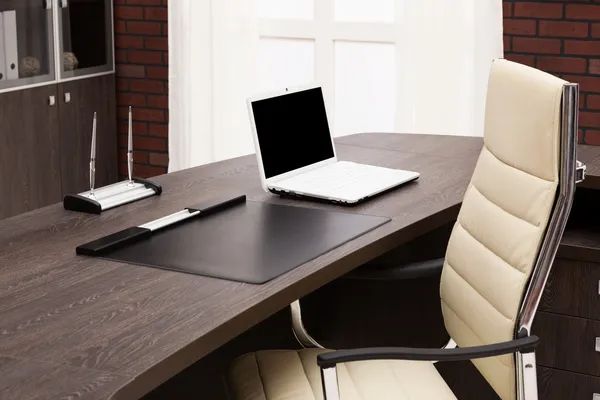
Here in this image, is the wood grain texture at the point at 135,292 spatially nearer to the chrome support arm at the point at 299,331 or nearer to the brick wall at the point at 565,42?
the chrome support arm at the point at 299,331

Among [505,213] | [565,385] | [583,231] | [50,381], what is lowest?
[565,385]

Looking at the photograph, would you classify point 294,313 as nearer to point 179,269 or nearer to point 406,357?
point 179,269

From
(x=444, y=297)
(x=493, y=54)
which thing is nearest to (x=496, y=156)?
(x=444, y=297)

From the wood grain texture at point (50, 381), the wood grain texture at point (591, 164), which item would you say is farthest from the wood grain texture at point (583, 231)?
the wood grain texture at point (50, 381)

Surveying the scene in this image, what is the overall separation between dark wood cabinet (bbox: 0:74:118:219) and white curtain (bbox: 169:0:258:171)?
394 mm

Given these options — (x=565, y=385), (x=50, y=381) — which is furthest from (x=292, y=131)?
(x=50, y=381)

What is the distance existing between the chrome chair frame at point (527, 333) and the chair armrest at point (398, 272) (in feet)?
1.52

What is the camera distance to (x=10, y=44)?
4320 mm

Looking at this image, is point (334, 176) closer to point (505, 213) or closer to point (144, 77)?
point (505, 213)

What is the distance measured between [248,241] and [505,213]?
0.55 metres

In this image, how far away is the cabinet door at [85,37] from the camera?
15.3 feet

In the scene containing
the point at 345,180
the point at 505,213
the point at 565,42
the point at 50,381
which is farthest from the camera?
the point at 565,42

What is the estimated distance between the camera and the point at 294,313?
2.43 metres

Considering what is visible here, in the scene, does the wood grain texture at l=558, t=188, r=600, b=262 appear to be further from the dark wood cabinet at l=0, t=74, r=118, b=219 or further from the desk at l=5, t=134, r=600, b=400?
the dark wood cabinet at l=0, t=74, r=118, b=219
